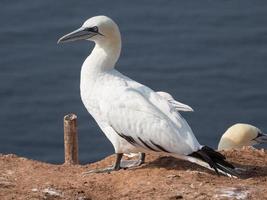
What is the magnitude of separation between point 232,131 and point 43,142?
5088 mm

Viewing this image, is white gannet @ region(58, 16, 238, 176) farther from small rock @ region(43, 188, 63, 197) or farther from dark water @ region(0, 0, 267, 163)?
dark water @ region(0, 0, 267, 163)

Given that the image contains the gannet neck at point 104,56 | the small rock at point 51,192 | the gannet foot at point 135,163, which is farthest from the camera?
the gannet neck at point 104,56

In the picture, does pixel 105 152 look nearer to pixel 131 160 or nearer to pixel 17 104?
pixel 17 104

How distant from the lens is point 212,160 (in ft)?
39.5

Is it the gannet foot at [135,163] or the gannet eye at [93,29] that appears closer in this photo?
the gannet foot at [135,163]

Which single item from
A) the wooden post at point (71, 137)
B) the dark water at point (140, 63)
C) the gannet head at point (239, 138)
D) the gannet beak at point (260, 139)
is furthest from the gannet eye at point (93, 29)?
the dark water at point (140, 63)

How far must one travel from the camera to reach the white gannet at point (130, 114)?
1223cm

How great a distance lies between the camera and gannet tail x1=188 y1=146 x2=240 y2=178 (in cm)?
1203

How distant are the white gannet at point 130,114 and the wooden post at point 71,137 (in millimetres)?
897

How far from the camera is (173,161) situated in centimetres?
1273

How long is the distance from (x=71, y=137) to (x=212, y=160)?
2422mm

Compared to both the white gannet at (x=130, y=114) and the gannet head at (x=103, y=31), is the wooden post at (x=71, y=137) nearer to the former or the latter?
the white gannet at (x=130, y=114)

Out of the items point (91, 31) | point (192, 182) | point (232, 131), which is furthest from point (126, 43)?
point (192, 182)

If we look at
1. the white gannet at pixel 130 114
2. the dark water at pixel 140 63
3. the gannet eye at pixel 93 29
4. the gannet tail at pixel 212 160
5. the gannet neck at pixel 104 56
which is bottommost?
the dark water at pixel 140 63
